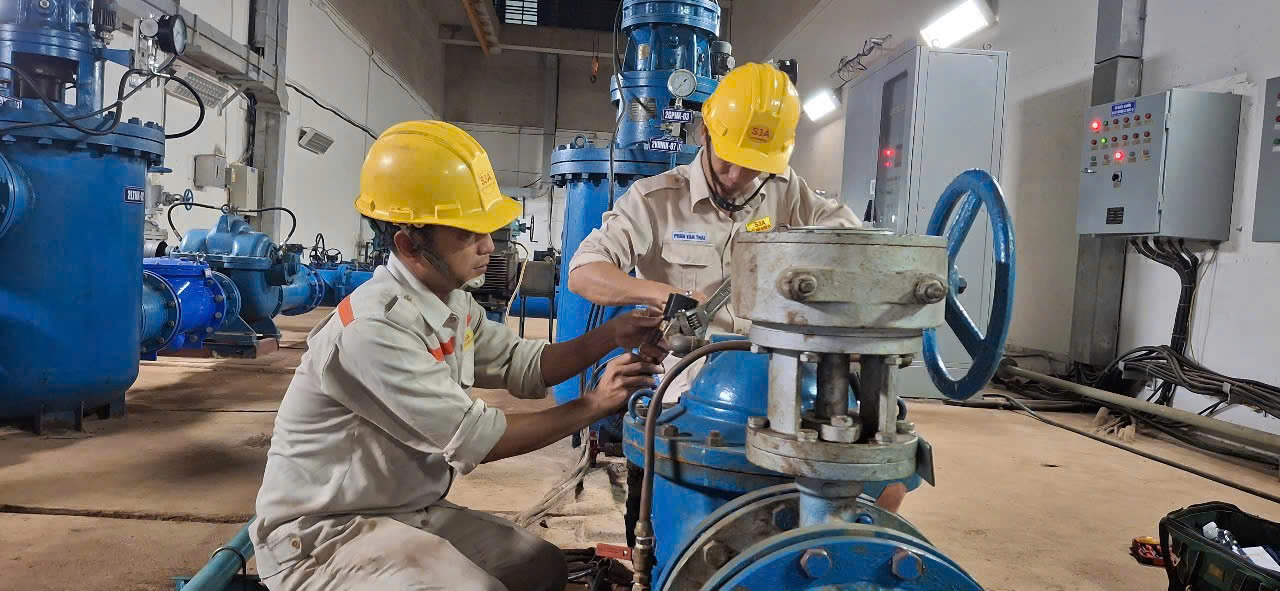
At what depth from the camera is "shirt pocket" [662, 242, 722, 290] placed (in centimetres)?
212

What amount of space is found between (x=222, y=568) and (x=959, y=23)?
6.01 metres

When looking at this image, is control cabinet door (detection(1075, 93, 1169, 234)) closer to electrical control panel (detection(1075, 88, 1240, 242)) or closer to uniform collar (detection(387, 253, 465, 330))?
electrical control panel (detection(1075, 88, 1240, 242))

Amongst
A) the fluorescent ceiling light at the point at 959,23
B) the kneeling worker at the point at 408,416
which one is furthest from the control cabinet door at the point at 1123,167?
the kneeling worker at the point at 408,416

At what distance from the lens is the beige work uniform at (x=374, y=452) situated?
1.23 m

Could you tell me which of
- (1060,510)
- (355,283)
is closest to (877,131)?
(1060,510)

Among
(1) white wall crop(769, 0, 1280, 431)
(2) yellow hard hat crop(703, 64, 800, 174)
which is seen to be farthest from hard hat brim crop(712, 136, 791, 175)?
(1) white wall crop(769, 0, 1280, 431)

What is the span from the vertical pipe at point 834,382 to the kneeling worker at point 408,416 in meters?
0.50

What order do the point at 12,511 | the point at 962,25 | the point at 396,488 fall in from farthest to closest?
the point at 962,25, the point at 12,511, the point at 396,488

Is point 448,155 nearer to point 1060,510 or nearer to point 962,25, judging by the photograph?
point 1060,510

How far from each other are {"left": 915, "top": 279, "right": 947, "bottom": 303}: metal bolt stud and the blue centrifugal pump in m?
2.40

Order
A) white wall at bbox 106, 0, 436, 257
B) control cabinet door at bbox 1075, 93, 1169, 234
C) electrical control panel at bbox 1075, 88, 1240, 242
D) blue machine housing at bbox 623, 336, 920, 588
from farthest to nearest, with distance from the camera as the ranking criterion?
white wall at bbox 106, 0, 436, 257, control cabinet door at bbox 1075, 93, 1169, 234, electrical control panel at bbox 1075, 88, 1240, 242, blue machine housing at bbox 623, 336, 920, 588

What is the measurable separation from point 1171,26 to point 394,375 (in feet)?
15.0

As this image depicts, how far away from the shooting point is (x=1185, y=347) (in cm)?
397

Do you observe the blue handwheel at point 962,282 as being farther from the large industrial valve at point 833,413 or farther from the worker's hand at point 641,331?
the worker's hand at point 641,331
